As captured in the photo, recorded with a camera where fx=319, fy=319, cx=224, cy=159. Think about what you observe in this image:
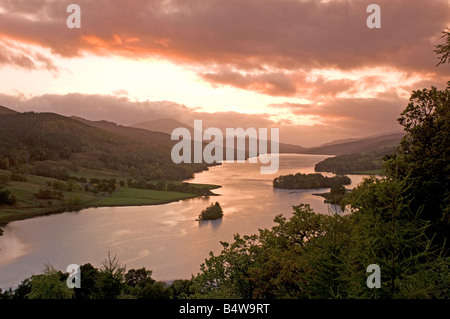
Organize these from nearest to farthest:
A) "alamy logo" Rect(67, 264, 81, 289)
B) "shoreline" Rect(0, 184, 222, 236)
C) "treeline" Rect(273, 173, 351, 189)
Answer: "alamy logo" Rect(67, 264, 81, 289) < "shoreline" Rect(0, 184, 222, 236) < "treeline" Rect(273, 173, 351, 189)

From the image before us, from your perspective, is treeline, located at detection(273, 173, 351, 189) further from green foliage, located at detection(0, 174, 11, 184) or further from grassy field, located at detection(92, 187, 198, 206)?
green foliage, located at detection(0, 174, 11, 184)

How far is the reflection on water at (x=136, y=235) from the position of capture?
58.3 metres

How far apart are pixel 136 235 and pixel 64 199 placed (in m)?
57.8

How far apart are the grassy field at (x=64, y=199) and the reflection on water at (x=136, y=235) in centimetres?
636

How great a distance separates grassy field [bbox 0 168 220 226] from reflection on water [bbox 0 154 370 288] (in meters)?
6.36

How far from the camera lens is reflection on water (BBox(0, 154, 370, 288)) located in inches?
2296

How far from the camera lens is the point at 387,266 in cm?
863

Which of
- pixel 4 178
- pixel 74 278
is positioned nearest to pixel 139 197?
pixel 4 178

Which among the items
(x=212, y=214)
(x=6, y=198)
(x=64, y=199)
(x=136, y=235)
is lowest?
(x=136, y=235)

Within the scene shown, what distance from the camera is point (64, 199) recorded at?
391ft

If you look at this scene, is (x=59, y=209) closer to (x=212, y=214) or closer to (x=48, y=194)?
(x=48, y=194)

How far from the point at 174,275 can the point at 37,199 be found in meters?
86.4

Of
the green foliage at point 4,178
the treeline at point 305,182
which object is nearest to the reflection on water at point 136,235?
the treeline at point 305,182

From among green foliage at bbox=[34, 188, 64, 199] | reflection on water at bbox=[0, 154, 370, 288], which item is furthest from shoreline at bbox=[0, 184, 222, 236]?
green foliage at bbox=[34, 188, 64, 199]
